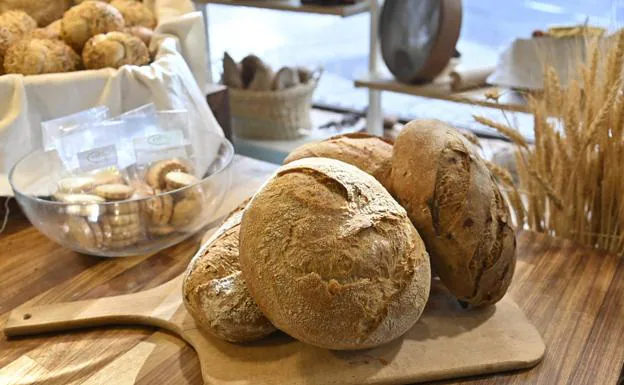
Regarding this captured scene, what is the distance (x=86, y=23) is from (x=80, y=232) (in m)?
0.47

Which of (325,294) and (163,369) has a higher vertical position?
(325,294)

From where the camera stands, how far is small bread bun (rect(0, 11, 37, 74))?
44.4 inches

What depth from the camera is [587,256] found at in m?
0.98

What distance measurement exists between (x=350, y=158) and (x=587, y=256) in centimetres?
45

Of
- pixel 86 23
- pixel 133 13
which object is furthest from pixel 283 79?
pixel 86 23

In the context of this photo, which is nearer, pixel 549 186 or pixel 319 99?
pixel 549 186

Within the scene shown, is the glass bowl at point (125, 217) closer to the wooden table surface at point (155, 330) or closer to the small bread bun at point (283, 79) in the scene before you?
the wooden table surface at point (155, 330)

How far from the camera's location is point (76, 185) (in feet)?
3.16

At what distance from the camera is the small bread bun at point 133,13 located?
4.33ft

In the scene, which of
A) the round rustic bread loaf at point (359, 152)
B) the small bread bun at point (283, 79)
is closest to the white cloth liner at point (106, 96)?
the round rustic bread loaf at point (359, 152)

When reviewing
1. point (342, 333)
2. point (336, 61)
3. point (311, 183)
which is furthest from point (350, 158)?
point (336, 61)

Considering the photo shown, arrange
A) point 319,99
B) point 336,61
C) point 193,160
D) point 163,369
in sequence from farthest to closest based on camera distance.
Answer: point 336,61
point 319,99
point 193,160
point 163,369

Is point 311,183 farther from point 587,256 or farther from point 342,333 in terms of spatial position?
point 587,256

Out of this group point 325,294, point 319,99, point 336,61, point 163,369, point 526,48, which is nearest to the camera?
point 325,294
